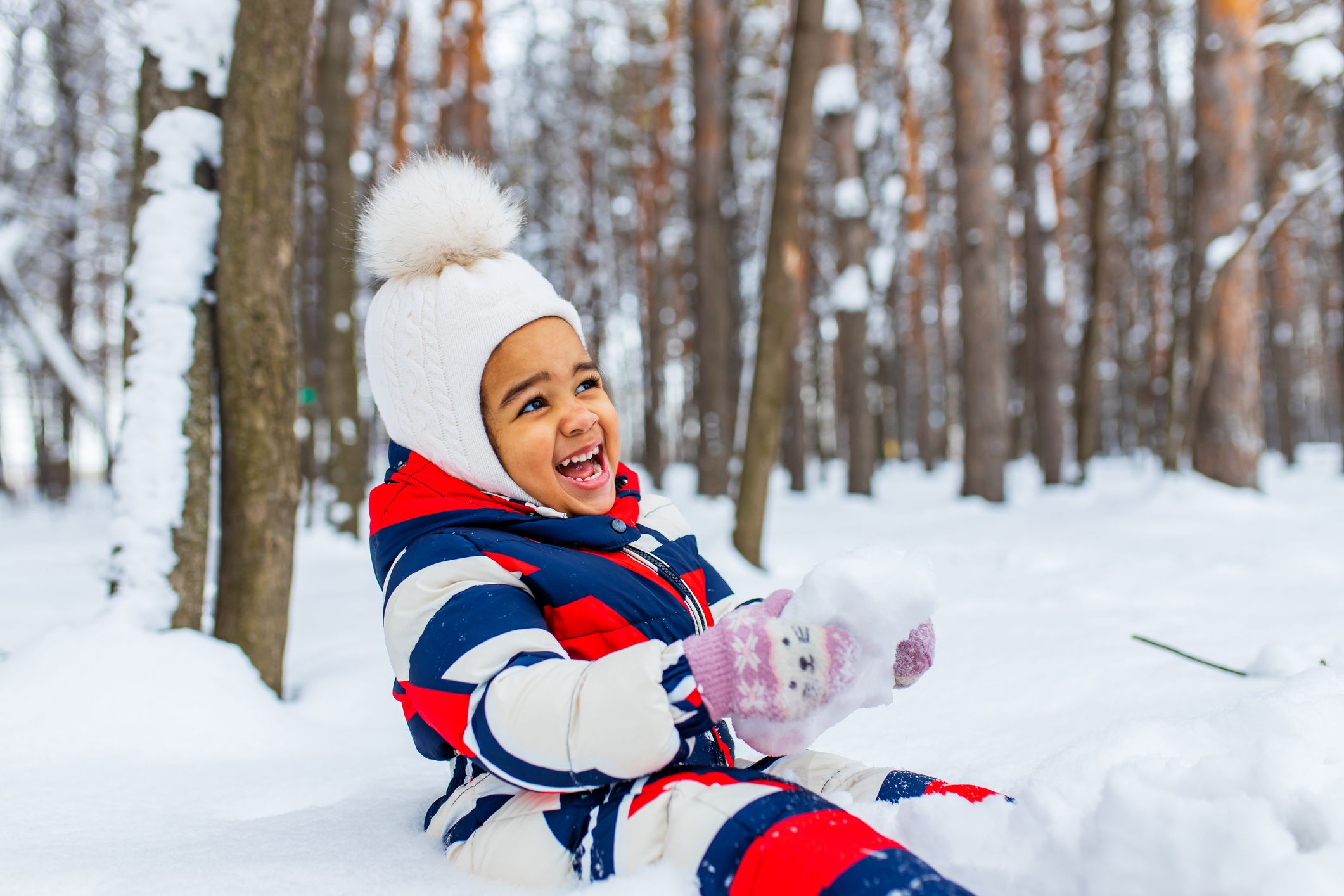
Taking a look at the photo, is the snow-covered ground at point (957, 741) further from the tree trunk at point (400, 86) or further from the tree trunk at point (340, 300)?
the tree trunk at point (400, 86)

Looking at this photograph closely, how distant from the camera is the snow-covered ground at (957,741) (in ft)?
3.14

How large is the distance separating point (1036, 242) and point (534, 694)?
9573mm

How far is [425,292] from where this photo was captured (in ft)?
4.76

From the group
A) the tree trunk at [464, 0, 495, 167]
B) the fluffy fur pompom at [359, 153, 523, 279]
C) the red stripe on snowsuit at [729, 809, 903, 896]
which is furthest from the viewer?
the tree trunk at [464, 0, 495, 167]

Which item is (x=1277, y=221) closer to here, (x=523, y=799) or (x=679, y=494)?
(x=523, y=799)

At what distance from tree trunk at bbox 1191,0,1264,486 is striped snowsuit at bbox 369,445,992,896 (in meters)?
6.04

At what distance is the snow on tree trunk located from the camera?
2.29m

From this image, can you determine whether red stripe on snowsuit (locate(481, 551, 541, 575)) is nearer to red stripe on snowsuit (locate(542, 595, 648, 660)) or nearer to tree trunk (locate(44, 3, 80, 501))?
red stripe on snowsuit (locate(542, 595, 648, 660))

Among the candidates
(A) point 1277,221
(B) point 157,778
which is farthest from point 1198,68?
(B) point 157,778

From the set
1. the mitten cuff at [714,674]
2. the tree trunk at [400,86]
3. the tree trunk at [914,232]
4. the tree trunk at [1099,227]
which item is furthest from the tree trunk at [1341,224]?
the mitten cuff at [714,674]

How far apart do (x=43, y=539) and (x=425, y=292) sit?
31.7 feet

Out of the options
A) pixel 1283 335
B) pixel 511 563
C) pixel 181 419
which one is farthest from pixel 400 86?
pixel 1283 335

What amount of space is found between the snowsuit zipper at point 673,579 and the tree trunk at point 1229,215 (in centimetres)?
601

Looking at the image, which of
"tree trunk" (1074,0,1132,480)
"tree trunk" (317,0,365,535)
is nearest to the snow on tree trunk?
"tree trunk" (317,0,365,535)
